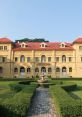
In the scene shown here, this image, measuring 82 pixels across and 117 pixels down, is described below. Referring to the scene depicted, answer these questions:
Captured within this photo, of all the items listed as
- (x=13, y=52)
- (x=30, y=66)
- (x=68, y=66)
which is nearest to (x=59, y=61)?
(x=68, y=66)

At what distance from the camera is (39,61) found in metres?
65.9

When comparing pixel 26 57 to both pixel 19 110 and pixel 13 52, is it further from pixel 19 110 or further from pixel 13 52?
pixel 19 110

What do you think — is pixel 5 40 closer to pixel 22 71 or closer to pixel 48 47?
pixel 22 71

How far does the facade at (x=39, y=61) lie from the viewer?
213 ft

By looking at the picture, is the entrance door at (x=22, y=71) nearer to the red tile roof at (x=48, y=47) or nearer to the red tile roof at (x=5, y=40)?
the red tile roof at (x=48, y=47)

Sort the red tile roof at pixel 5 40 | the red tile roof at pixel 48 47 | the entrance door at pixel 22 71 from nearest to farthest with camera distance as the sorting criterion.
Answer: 1. the entrance door at pixel 22 71
2. the red tile roof at pixel 5 40
3. the red tile roof at pixel 48 47

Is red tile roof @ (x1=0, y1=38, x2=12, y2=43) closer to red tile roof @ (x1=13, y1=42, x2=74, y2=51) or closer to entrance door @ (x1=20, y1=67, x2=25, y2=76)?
red tile roof @ (x1=13, y1=42, x2=74, y2=51)

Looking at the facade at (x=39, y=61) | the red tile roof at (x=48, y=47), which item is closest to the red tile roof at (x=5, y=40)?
the facade at (x=39, y=61)

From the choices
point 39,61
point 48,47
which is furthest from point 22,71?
point 48,47

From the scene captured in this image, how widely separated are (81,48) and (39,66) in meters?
11.1

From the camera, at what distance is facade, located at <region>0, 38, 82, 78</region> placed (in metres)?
64.9

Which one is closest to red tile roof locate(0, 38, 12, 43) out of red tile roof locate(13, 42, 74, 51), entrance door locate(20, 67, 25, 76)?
red tile roof locate(13, 42, 74, 51)

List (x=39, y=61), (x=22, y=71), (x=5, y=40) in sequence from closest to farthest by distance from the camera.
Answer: (x=22, y=71), (x=39, y=61), (x=5, y=40)

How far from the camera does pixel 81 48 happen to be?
2566 inches
